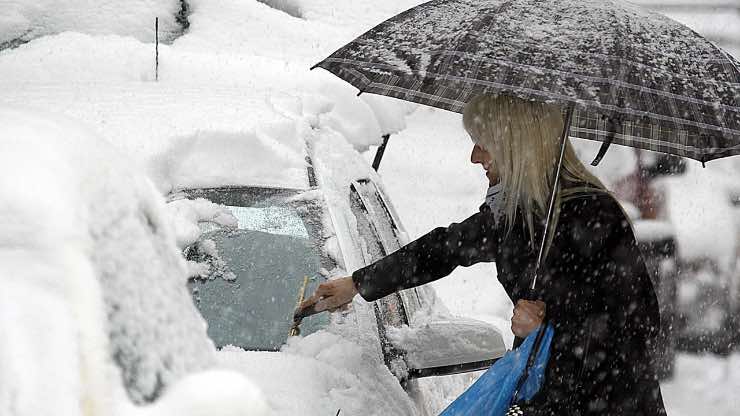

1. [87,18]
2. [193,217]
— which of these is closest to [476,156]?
[193,217]

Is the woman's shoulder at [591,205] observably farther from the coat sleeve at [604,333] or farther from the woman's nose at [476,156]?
the woman's nose at [476,156]

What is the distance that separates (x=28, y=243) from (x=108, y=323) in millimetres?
132

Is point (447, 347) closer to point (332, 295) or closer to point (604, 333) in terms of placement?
point (332, 295)

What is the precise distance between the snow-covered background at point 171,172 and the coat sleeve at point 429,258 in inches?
7.7

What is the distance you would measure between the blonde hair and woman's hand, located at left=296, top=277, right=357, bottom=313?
49 cm

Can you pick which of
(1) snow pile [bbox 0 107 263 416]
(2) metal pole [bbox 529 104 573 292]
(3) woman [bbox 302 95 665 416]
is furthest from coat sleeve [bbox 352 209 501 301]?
(1) snow pile [bbox 0 107 263 416]

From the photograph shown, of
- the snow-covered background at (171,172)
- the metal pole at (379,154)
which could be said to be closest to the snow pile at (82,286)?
the snow-covered background at (171,172)

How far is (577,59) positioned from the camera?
6.75 feet

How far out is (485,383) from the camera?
210cm

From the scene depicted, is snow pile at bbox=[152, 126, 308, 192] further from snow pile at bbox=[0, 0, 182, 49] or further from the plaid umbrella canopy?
snow pile at bbox=[0, 0, 182, 49]

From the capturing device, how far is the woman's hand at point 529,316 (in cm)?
205

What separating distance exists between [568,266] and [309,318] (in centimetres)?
80

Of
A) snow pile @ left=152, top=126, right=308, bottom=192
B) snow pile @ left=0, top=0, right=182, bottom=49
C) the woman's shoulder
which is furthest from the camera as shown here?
snow pile @ left=0, top=0, right=182, bottom=49

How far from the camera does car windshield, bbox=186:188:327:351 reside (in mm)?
2348
